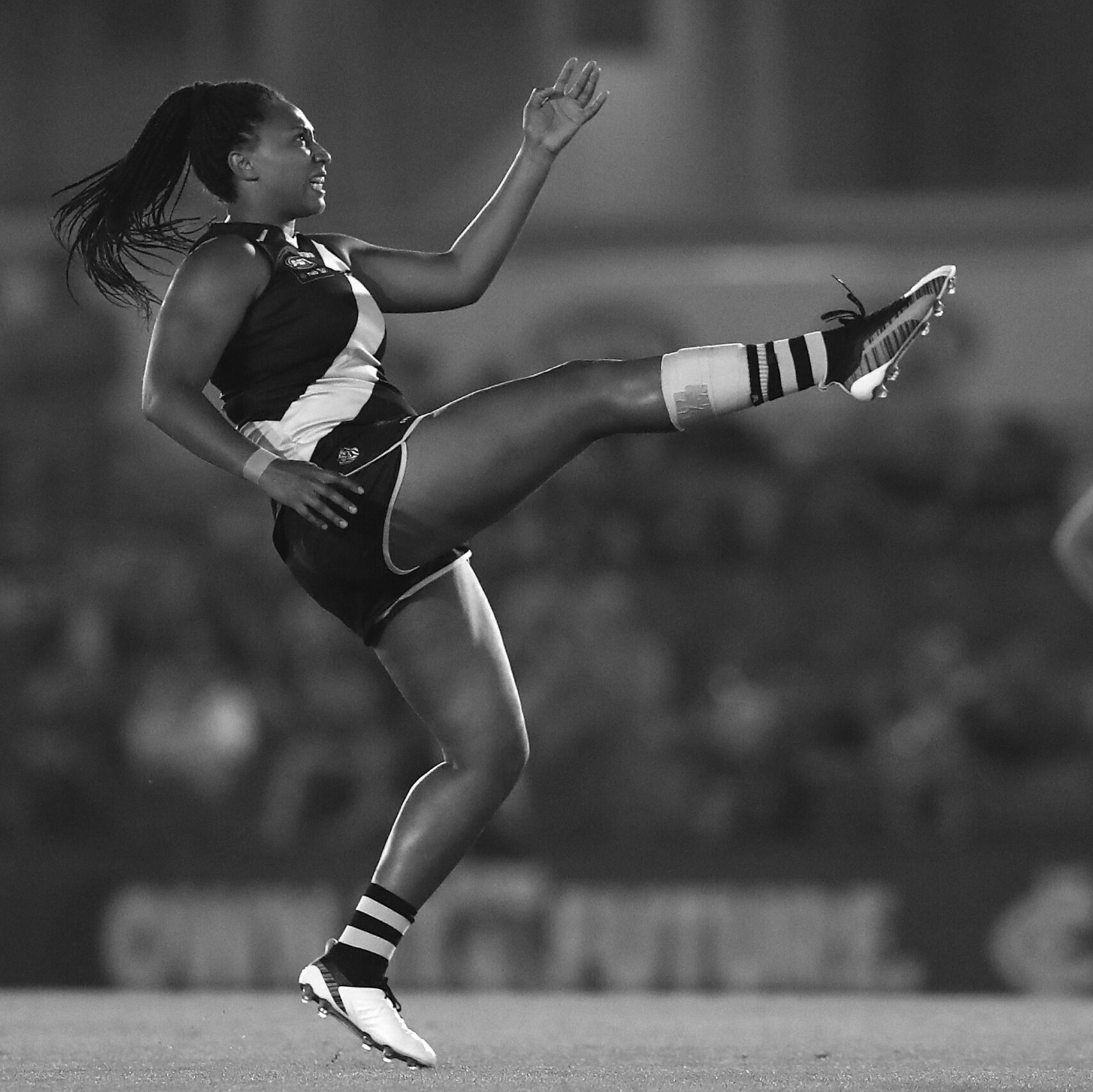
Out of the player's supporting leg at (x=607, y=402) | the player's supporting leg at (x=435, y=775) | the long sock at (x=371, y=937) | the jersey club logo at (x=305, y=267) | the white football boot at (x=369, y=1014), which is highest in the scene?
the jersey club logo at (x=305, y=267)

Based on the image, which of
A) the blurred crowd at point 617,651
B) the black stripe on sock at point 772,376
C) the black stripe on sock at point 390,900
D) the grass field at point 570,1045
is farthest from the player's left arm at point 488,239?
the blurred crowd at point 617,651

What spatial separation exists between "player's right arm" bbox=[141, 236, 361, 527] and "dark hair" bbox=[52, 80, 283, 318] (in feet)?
0.76

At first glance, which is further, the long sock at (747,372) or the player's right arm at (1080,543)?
the player's right arm at (1080,543)

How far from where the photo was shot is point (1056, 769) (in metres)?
7.55

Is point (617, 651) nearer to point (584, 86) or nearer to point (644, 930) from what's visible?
point (644, 930)

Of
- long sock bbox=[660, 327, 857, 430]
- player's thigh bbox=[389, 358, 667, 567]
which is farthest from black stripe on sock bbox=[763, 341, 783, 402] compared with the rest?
player's thigh bbox=[389, 358, 667, 567]

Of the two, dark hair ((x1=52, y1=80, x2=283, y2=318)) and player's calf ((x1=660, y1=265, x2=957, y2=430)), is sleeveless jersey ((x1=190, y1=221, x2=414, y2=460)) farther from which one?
player's calf ((x1=660, y1=265, x2=957, y2=430))

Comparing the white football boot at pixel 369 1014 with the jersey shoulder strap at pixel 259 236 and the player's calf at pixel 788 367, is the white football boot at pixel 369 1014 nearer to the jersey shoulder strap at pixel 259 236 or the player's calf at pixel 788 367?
the player's calf at pixel 788 367

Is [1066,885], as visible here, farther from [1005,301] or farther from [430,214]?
[430,214]

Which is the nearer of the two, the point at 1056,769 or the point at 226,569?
the point at 1056,769

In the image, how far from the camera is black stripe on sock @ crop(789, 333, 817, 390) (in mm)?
3188

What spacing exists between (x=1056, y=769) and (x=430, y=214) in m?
4.04

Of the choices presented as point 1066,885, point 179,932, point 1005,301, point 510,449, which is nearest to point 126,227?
point 510,449

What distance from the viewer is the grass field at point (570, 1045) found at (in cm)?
325
